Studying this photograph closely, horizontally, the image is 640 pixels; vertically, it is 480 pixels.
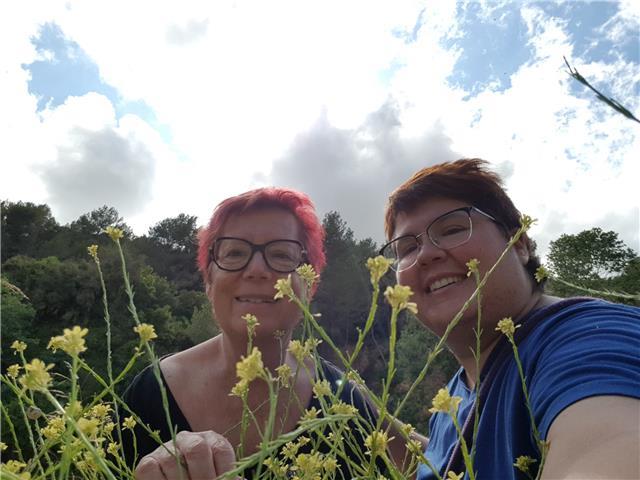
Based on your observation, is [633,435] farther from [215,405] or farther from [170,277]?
[170,277]

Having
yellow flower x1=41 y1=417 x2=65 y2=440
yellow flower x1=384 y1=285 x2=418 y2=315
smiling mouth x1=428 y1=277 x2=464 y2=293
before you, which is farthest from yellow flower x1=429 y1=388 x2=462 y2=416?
smiling mouth x1=428 y1=277 x2=464 y2=293

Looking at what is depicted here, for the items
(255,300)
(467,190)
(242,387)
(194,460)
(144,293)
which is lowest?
(194,460)

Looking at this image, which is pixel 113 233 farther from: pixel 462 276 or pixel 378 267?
pixel 462 276

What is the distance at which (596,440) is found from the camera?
27.7 inches

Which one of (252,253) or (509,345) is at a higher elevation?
(252,253)

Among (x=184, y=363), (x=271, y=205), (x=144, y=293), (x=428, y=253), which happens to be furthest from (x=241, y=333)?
(x=144, y=293)

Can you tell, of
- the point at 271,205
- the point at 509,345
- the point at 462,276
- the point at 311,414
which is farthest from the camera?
the point at 271,205

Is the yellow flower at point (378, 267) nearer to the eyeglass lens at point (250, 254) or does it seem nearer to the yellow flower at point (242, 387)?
the yellow flower at point (242, 387)

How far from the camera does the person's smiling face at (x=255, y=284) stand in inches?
79.9

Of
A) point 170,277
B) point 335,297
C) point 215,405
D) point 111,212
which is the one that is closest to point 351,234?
point 335,297

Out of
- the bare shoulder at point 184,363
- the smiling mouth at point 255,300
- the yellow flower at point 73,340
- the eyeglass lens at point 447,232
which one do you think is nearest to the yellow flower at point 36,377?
the yellow flower at point 73,340

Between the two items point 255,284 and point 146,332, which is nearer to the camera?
point 146,332

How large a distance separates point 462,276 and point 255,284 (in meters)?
0.91

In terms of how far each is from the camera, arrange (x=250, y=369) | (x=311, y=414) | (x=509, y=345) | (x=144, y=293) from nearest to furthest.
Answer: (x=250, y=369), (x=311, y=414), (x=509, y=345), (x=144, y=293)
